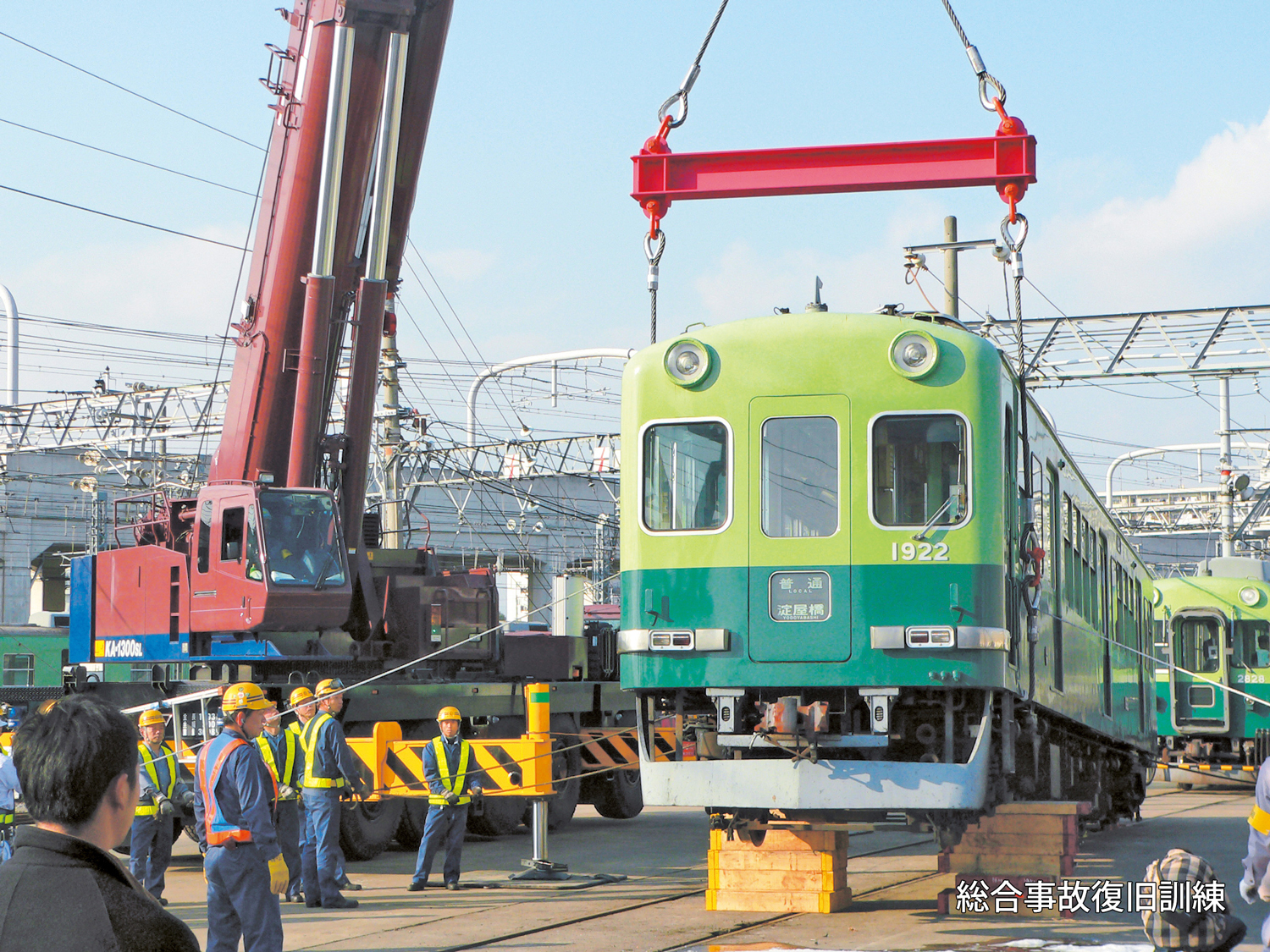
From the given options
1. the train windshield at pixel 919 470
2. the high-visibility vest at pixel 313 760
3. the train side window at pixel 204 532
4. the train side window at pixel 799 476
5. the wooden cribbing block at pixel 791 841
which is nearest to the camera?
the train windshield at pixel 919 470

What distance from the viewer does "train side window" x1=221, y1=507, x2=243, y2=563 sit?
1389 cm

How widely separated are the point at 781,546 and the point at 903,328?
5.18 ft

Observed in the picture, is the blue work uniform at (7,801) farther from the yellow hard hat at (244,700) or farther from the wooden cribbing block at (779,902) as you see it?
the wooden cribbing block at (779,902)

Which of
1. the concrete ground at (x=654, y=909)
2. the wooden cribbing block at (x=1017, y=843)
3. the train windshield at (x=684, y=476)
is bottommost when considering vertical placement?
the concrete ground at (x=654, y=909)

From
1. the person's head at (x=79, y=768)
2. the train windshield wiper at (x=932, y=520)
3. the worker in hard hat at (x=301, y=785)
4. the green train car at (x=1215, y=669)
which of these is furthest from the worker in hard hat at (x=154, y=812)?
the green train car at (x=1215, y=669)

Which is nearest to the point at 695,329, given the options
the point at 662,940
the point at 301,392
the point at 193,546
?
the point at 662,940

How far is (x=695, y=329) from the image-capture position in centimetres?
1024

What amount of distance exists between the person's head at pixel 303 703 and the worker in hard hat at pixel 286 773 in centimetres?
24

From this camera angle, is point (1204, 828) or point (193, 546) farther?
point (1204, 828)

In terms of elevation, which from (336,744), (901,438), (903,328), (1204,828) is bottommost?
(1204,828)

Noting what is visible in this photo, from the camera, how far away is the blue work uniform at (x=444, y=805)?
1198 centimetres

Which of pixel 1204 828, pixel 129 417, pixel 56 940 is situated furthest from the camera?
pixel 129 417

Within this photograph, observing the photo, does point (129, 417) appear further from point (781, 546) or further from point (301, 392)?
point (781, 546)

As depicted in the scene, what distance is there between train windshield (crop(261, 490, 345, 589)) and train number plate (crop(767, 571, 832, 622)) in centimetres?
572
